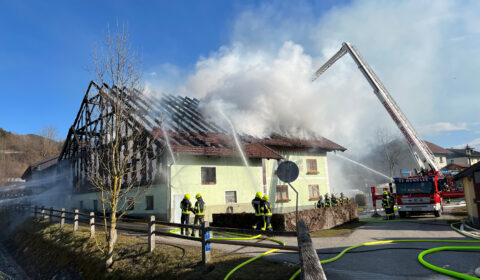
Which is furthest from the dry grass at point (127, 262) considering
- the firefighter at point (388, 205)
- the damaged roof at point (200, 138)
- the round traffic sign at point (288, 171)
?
the firefighter at point (388, 205)

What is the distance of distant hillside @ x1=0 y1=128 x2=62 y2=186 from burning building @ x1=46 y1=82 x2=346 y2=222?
48.4m

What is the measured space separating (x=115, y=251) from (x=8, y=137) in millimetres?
81296

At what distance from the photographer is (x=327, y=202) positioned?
56.7 feet

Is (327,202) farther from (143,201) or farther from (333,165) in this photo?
(333,165)

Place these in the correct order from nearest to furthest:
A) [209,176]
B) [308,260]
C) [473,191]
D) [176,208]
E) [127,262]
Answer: [308,260] → [127,262] → [473,191] → [176,208] → [209,176]

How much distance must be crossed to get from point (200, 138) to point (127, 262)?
1102 centimetres

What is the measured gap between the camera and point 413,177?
52.7ft

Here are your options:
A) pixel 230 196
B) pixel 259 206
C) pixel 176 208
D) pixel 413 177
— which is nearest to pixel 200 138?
pixel 230 196

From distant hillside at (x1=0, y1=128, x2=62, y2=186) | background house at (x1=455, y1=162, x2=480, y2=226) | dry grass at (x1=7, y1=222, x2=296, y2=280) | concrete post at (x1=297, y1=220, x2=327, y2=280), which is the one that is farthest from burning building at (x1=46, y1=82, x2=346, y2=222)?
distant hillside at (x1=0, y1=128, x2=62, y2=186)

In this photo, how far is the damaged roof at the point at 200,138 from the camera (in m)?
16.6

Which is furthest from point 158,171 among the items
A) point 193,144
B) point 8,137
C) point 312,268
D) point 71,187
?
point 8,137

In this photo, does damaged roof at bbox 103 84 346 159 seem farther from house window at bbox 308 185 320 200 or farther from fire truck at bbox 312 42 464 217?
fire truck at bbox 312 42 464 217

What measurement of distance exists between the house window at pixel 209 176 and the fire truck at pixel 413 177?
9.67m

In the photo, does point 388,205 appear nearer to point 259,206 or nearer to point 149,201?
point 259,206
